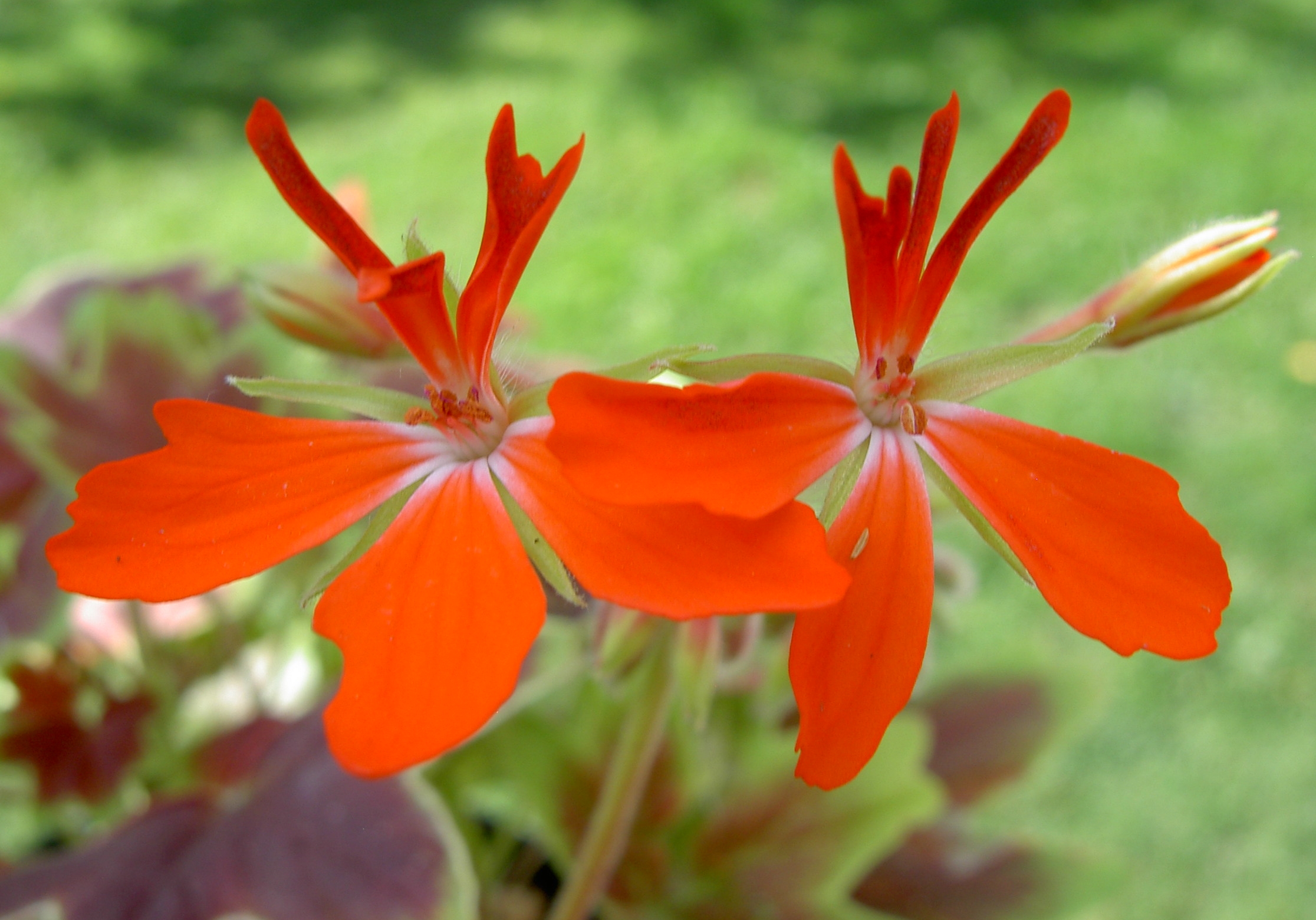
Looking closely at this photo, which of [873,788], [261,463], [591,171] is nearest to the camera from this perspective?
[261,463]

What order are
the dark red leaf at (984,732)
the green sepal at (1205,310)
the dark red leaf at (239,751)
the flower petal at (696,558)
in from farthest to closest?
1. the dark red leaf at (984,732)
2. the dark red leaf at (239,751)
3. the green sepal at (1205,310)
4. the flower petal at (696,558)

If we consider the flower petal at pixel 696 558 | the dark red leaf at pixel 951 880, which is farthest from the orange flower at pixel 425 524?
the dark red leaf at pixel 951 880

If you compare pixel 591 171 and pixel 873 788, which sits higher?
pixel 591 171

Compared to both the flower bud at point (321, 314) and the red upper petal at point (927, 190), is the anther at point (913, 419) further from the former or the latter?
the flower bud at point (321, 314)

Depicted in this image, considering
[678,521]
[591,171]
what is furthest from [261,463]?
[591,171]

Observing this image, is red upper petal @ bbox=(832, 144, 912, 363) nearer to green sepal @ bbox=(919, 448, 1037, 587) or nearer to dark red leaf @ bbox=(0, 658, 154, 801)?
green sepal @ bbox=(919, 448, 1037, 587)

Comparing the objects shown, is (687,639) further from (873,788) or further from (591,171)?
(591,171)

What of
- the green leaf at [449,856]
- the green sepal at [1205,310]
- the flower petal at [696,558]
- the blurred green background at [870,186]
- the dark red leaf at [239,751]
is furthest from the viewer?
the blurred green background at [870,186]
